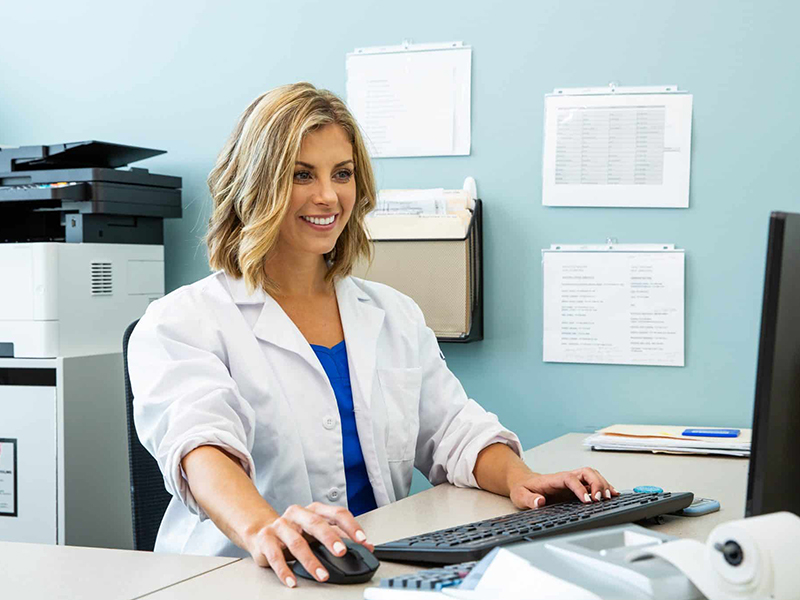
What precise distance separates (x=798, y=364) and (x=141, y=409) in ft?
2.92

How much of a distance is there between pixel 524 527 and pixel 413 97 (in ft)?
5.03

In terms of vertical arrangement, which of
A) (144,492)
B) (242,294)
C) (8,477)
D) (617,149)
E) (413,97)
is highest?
(413,97)

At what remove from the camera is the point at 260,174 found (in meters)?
1.55

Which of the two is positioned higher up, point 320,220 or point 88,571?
point 320,220

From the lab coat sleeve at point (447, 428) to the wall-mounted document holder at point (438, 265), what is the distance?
495 millimetres

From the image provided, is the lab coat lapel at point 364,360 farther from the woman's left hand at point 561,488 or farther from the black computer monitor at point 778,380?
the black computer monitor at point 778,380

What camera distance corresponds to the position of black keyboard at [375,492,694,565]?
3.22ft

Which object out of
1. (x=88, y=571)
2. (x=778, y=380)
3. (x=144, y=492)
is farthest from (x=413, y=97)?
(x=778, y=380)

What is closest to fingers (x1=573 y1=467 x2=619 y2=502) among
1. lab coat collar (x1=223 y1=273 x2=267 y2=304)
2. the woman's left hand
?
the woman's left hand

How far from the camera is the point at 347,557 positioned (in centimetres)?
94

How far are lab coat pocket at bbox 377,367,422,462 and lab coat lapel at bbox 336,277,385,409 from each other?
0.12 ft

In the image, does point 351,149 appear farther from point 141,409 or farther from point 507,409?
point 507,409

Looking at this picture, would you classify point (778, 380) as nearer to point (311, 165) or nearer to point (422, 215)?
point (311, 165)

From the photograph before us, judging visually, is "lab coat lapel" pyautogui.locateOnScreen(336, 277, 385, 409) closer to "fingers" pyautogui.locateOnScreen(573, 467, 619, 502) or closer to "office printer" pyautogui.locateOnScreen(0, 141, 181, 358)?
"fingers" pyautogui.locateOnScreen(573, 467, 619, 502)
